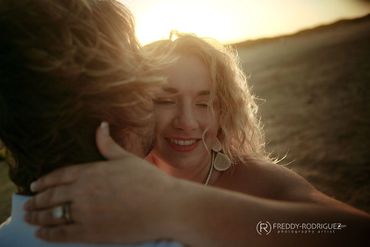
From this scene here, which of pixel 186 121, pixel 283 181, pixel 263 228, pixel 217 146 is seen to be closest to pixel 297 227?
pixel 263 228

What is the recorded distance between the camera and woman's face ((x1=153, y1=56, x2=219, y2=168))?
3.01m

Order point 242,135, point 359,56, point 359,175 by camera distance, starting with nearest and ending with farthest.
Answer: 1. point 242,135
2. point 359,175
3. point 359,56

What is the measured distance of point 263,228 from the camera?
1.57 meters

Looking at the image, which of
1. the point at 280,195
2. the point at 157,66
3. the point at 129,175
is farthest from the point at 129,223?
the point at 280,195

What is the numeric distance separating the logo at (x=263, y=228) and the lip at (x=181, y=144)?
164 cm

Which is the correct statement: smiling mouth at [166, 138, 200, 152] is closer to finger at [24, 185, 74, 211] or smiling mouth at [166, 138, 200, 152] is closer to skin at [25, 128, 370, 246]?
skin at [25, 128, 370, 246]

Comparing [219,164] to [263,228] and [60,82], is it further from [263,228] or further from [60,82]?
[60,82]

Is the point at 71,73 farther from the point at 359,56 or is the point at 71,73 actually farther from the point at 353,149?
the point at 359,56

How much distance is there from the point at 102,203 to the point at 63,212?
153mm

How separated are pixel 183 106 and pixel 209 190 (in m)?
1.62

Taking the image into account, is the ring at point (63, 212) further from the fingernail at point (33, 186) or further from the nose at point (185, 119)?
the nose at point (185, 119)

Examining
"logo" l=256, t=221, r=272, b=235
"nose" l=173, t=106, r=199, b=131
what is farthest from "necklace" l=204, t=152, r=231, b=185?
"logo" l=256, t=221, r=272, b=235

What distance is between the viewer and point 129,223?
127 centimetres

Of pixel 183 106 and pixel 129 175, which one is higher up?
pixel 183 106
